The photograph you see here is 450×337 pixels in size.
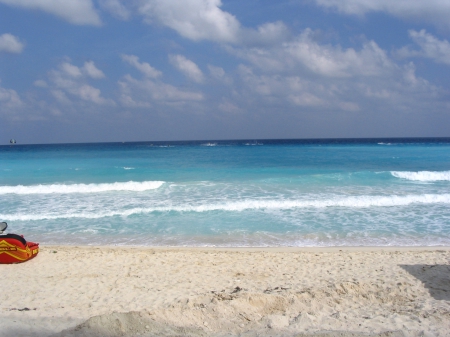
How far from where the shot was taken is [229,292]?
21.0ft

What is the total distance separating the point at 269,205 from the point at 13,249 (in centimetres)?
972

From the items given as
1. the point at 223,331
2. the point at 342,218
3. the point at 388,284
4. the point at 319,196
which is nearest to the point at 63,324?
the point at 223,331

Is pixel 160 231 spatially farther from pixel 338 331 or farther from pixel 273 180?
pixel 273 180

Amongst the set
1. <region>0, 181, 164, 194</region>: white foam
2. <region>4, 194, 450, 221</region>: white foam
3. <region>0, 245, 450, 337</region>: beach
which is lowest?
<region>0, 245, 450, 337</region>: beach

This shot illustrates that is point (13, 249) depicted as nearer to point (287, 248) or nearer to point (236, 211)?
point (287, 248)

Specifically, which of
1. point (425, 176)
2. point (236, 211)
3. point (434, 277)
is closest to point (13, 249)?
point (236, 211)

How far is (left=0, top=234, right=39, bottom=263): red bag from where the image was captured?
8.16 metres

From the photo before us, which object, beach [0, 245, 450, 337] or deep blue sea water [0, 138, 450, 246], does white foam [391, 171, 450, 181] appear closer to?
deep blue sea water [0, 138, 450, 246]

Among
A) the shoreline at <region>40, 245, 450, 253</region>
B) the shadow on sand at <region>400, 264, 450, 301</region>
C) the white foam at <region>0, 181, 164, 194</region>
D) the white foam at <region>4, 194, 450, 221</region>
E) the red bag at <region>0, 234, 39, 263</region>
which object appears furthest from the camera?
the white foam at <region>0, 181, 164, 194</region>

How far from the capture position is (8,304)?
5.98 metres

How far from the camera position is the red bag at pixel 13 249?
8.16 metres

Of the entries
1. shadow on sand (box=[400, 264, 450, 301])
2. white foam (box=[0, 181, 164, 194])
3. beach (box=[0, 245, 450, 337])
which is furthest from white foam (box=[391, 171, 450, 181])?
shadow on sand (box=[400, 264, 450, 301])

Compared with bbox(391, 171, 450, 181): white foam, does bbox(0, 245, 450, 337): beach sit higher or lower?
lower

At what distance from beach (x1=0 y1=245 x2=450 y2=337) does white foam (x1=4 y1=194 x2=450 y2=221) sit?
14.7 ft
